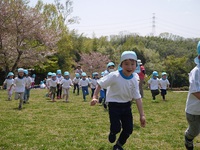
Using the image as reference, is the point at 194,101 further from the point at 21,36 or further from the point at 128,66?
the point at 21,36

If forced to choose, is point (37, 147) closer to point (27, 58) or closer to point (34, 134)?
point (34, 134)

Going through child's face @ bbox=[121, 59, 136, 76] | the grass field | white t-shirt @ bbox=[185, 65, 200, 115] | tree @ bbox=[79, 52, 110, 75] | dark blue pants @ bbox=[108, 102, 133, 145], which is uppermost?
tree @ bbox=[79, 52, 110, 75]

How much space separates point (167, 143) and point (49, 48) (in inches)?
1072

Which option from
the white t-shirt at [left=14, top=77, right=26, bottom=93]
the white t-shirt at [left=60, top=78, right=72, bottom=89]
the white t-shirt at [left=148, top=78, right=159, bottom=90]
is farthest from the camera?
the white t-shirt at [left=148, top=78, right=159, bottom=90]

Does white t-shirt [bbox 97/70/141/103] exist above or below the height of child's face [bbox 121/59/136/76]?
below

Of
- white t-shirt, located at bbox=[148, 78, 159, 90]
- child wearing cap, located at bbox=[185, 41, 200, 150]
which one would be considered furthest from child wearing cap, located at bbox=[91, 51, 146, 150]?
white t-shirt, located at bbox=[148, 78, 159, 90]

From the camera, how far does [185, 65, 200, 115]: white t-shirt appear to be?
3580 millimetres

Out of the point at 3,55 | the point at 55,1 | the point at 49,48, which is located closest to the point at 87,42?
the point at 55,1

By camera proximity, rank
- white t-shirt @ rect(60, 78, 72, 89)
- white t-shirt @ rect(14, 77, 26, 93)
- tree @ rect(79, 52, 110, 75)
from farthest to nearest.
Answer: tree @ rect(79, 52, 110, 75)
white t-shirt @ rect(60, 78, 72, 89)
white t-shirt @ rect(14, 77, 26, 93)

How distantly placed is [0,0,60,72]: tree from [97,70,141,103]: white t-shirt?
2342cm

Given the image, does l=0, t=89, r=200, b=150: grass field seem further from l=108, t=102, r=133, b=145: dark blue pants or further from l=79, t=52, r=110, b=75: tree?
l=79, t=52, r=110, b=75: tree

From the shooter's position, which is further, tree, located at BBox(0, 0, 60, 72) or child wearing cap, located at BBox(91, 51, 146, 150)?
tree, located at BBox(0, 0, 60, 72)

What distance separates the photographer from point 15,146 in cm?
497

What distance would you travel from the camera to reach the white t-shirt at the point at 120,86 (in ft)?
13.8
